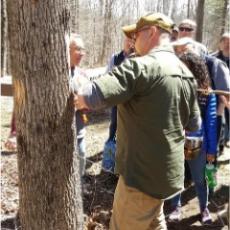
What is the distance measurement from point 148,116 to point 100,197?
8.09ft

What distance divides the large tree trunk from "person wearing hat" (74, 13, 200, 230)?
0.17 meters

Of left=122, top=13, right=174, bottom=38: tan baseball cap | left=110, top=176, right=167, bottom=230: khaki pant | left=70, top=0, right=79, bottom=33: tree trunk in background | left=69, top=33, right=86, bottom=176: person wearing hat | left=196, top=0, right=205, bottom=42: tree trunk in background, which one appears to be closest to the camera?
left=122, top=13, right=174, bottom=38: tan baseball cap

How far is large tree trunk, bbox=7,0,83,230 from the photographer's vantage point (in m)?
2.30

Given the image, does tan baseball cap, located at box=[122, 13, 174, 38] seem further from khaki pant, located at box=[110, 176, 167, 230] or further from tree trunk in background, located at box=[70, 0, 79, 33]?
khaki pant, located at box=[110, 176, 167, 230]

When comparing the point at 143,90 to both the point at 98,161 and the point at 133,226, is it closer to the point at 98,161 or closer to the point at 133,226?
the point at 133,226

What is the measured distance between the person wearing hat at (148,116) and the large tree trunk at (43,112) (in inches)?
6.8

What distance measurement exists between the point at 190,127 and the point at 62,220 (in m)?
1.09

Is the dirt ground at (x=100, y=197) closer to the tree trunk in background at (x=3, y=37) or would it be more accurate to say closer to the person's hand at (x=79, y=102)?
the person's hand at (x=79, y=102)

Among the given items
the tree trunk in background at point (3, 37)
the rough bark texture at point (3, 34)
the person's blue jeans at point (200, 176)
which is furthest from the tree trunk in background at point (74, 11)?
the rough bark texture at point (3, 34)

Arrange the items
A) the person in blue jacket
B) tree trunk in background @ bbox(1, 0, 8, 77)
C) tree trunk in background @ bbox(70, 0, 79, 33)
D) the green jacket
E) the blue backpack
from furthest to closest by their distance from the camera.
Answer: tree trunk in background @ bbox(1, 0, 8, 77) → the blue backpack → the person in blue jacket → tree trunk in background @ bbox(70, 0, 79, 33) → the green jacket

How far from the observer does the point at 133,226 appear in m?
2.96

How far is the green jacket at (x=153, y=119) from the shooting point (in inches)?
96.0

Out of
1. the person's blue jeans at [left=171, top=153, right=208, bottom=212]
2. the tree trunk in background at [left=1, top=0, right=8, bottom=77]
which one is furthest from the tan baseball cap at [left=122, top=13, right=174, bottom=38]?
the tree trunk in background at [left=1, top=0, right=8, bottom=77]

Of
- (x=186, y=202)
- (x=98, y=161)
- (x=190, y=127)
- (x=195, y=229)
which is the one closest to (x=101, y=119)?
(x=98, y=161)
